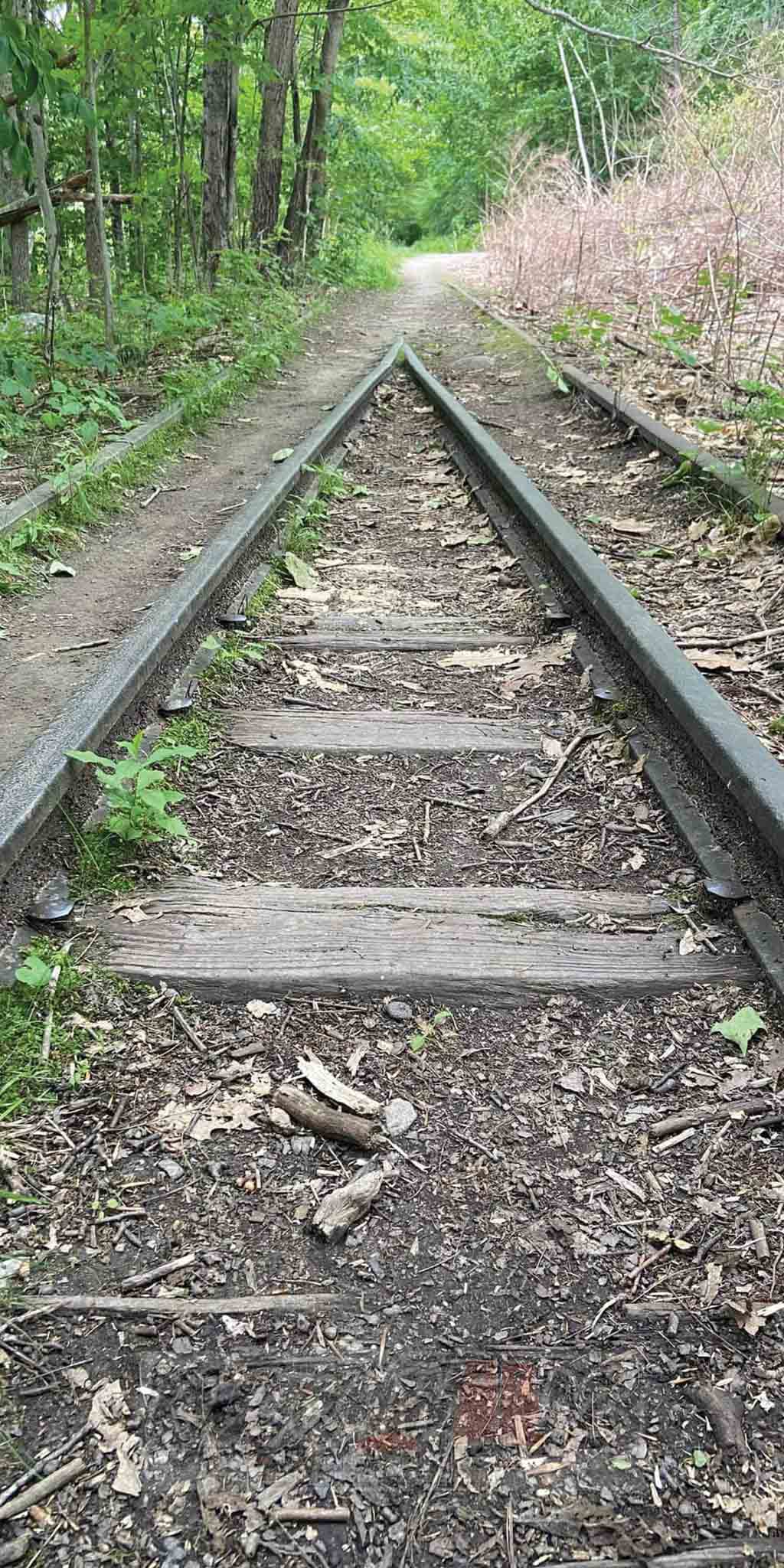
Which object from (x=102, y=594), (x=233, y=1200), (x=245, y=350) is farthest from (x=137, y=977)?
(x=245, y=350)

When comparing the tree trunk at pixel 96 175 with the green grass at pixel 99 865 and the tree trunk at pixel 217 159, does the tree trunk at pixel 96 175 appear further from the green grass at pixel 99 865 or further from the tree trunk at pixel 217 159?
the green grass at pixel 99 865

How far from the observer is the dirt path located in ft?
10.4

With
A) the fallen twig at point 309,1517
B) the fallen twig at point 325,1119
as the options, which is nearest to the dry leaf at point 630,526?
the fallen twig at point 325,1119

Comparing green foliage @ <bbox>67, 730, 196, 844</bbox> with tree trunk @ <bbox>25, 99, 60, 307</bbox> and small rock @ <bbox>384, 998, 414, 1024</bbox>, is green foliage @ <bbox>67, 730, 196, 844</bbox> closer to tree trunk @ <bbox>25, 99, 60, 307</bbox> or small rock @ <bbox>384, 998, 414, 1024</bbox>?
small rock @ <bbox>384, 998, 414, 1024</bbox>

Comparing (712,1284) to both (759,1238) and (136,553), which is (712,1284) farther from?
(136,553)

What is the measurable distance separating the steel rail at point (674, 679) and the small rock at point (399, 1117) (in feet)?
3.03

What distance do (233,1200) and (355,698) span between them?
2.02 m

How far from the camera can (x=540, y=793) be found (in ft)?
9.07

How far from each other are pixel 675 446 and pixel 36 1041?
15.7 ft

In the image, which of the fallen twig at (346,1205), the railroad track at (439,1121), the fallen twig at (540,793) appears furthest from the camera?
the fallen twig at (540,793)

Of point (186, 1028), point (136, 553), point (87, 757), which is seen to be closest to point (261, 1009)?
point (186, 1028)

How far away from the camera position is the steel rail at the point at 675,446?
4.38m

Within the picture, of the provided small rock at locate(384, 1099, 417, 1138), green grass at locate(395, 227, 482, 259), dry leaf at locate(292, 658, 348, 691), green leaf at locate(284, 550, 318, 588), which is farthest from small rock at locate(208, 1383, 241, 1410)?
green grass at locate(395, 227, 482, 259)

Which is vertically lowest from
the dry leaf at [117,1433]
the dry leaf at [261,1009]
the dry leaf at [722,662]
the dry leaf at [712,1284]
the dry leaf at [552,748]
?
the dry leaf at [712,1284]
